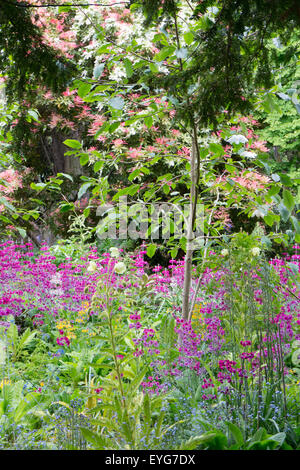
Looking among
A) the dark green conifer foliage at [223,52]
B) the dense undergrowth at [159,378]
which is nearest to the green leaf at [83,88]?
the dark green conifer foliage at [223,52]

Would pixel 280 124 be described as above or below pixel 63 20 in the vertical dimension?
below

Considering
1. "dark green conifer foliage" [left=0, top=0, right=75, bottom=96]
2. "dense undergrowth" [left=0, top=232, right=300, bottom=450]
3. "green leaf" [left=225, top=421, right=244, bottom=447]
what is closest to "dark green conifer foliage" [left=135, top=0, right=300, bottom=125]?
"dark green conifer foliage" [left=0, top=0, right=75, bottom=96]

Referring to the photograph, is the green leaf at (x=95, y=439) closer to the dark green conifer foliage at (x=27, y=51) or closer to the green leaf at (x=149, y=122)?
the dark green conifer foliage at (x=27, y=51)

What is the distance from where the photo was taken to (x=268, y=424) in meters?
1.85

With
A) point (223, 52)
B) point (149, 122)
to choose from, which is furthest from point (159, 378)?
point (223, 52)

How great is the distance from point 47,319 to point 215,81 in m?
2.94

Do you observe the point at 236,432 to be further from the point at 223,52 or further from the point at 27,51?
the point at 27,51

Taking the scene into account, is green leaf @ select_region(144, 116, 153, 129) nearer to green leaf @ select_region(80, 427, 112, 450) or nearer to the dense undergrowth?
the dense undergrowth

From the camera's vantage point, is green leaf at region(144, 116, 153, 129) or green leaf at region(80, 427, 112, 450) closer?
green leaf at region(80, 427, 112, 450)

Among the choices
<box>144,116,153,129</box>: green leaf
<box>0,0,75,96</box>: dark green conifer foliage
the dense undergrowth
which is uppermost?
<box>0,0,75,96</box>: dark green conifer foliage

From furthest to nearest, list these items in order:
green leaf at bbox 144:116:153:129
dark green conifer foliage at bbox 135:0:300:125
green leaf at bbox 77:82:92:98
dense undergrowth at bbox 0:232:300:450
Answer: green leaf at bbox 144:116:153:129 < green leaf at bbox 77:82:92:98 < dense undergrowth at bbox 0:232:300:450 < dark green conifer foliage at bbox 135:0:300:125
